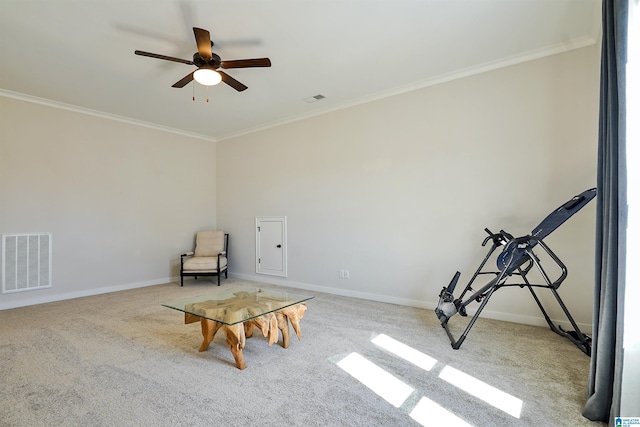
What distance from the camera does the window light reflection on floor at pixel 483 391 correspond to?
1.86 m

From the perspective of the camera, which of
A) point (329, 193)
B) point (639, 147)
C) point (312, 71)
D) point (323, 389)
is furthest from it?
point (329, 193)

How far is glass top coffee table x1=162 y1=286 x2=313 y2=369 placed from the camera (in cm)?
236

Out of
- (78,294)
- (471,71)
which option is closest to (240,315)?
(471,71)

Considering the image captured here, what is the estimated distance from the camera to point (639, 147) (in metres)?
1.60

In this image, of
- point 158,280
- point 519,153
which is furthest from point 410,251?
point 158,280

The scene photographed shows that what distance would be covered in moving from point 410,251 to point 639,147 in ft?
8.39

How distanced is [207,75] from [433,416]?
3255mm

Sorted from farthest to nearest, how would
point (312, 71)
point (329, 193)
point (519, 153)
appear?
point (329, 193) → point (312, 71) → point (519, 153)

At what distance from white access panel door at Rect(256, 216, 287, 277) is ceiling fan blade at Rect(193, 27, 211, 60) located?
298 cm

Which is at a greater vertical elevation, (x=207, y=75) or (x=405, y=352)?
(x=207, y=75)

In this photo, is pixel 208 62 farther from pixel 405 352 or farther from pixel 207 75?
pixel 405 352

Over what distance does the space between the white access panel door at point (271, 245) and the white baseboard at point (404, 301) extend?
0.17 m

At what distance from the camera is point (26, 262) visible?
4.20 metres

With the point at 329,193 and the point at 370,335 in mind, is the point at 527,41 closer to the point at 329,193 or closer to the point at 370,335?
the point at 329,193
